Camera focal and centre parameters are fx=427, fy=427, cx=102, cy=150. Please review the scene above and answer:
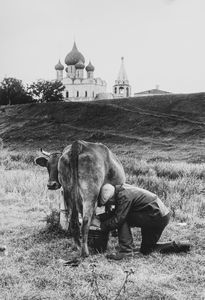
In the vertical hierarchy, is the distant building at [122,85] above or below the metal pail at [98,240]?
above

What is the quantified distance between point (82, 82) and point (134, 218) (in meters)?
96.8

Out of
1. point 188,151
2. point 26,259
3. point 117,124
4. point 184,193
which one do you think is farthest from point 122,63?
point 26,259

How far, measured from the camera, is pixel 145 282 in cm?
584

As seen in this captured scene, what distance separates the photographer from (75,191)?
7367 mm

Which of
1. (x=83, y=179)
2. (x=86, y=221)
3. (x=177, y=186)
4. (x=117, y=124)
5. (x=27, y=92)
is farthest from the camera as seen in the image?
(x=27, y=92)

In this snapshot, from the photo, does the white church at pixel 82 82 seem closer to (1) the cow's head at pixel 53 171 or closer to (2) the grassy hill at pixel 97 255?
(2) the grassy hill at pixel 97 255

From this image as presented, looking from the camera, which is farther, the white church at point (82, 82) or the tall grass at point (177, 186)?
the white church at point (82, 82)

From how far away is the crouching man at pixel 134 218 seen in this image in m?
6.91

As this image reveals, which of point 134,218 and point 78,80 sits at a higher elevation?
point 78,80

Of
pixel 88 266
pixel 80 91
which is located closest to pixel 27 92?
pixel 80 91

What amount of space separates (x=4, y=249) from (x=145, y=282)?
2745mm

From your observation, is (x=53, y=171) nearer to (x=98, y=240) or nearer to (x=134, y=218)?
(x=98, y=240)

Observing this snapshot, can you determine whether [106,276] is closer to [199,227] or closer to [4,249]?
[4,249]

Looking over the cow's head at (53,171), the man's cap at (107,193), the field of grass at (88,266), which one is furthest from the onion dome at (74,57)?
the man's cap at (107,193)
